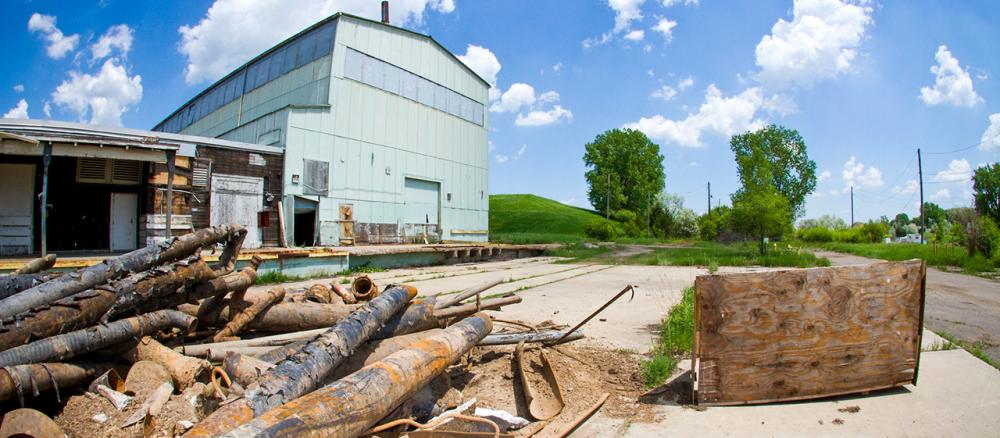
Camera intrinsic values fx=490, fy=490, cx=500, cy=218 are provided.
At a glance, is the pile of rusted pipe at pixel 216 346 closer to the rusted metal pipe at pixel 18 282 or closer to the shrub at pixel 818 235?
the rusted metal pipe at pixel 18 282

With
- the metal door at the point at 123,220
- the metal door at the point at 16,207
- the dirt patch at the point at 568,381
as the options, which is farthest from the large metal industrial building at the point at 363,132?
the dirt patch at the point at 568,381

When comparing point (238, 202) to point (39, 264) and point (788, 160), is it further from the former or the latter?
point (788, 160)

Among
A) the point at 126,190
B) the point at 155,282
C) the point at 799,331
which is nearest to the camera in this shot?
the point at 799,331

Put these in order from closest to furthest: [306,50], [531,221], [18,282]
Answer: [18,282], [306,50], [531,221]

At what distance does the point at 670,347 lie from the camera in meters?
5.36

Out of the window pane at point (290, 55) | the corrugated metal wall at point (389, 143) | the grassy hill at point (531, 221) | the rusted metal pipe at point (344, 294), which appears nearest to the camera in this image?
the rusted metal pipe at point (344, 294)

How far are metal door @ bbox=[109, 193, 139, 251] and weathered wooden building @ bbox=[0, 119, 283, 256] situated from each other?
2cm

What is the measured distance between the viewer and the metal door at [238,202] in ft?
49.8

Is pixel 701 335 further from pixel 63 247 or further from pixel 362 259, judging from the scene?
pixel 63 247

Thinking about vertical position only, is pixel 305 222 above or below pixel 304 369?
above

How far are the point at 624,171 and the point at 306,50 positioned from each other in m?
50.2

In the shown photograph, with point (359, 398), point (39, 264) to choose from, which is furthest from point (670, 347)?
point (39, 264)

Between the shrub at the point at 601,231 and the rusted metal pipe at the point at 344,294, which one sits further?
the shrub at the point at 601,231

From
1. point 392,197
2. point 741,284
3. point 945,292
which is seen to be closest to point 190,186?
point 392,197
